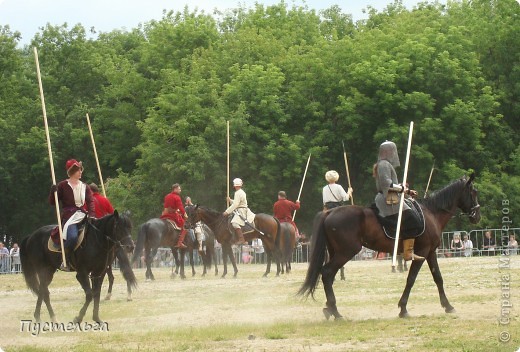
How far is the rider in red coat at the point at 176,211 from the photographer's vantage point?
31.7 m

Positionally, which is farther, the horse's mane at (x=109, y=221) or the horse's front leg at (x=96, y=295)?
the horse's mane at (x=109, y=221)

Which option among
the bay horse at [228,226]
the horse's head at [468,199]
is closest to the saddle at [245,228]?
the bay horse at [228,226]

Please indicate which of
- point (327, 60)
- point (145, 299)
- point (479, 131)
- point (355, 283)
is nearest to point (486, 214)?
point (479, 131)

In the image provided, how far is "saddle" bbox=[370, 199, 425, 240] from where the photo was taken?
56.6 feet

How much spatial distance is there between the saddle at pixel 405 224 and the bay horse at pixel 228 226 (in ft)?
47.5

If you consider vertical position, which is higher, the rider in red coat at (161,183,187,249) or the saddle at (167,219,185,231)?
the rider in red coat at (161,183,187,249)

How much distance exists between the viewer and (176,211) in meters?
31.8

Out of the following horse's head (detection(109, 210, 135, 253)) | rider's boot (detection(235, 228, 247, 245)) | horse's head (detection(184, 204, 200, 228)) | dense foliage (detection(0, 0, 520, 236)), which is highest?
dense foliage (detection(0, 0, 520, 236))

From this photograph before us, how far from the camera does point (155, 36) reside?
222 feet

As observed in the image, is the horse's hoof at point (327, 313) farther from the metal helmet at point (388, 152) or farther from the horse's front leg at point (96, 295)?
the horse's front leg at point (96, 295)

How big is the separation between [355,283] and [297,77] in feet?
112

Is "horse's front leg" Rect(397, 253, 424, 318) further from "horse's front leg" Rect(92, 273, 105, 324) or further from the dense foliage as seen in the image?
the dense foliage

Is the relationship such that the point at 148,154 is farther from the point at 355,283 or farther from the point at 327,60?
the point at 355,283

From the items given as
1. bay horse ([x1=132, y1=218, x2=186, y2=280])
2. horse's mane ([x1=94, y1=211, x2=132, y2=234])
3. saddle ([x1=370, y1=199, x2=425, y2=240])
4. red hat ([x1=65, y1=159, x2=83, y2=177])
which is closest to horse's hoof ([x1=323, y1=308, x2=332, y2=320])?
saddle ([x1=370, y1=199, x2=425, y2=240])
